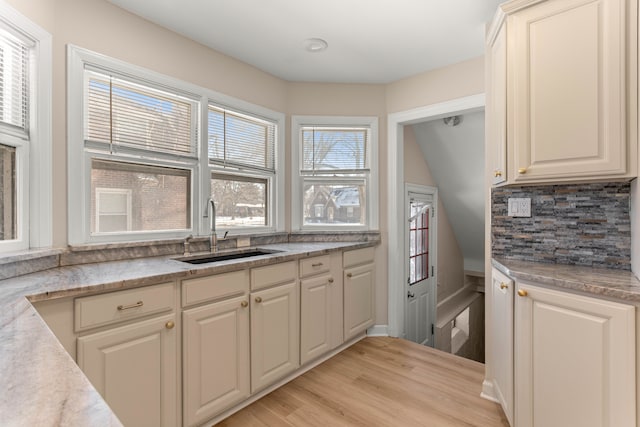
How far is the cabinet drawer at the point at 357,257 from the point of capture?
2834mm

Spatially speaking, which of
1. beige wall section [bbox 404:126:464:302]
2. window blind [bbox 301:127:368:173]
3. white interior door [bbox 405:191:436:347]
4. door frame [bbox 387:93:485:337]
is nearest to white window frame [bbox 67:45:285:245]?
window blind [bbox 301:127:368:173]

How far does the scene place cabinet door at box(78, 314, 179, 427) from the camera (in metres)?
1.41

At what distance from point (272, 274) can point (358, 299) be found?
1100mm

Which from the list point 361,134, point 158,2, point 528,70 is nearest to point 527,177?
point 528,70

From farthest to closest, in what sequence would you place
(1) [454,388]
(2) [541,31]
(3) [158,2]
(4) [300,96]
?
(4) [300,96]
(1) [454,388]
(3) [158,2]
(2) [541,31]

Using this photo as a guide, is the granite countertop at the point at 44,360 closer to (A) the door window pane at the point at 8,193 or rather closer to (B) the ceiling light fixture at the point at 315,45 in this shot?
(A) the door window pane at the point at 8,193

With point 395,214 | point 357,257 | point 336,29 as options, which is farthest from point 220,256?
point 336,29

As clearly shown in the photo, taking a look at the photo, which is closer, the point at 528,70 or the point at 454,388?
the point at 528,70

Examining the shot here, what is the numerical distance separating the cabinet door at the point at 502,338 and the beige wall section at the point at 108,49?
2445 mm

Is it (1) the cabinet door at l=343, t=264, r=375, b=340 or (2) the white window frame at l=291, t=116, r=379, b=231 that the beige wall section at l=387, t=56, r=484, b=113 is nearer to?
(2) the white window frame at l=291, t=116, r=379, b=231

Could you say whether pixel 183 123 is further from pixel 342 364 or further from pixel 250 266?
pixel 342 364

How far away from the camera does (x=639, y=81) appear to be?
1453 millimetres

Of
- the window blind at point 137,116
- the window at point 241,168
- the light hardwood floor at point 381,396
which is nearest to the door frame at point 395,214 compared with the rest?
the light hardwood floor at point 381,396

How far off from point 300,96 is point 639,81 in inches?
96.2
